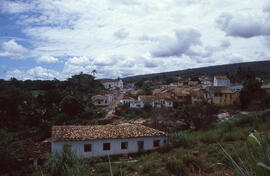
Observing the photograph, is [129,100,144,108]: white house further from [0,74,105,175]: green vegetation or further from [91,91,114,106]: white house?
[91,91,114,106]: white house

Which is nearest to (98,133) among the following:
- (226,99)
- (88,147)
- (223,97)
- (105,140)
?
(105,140)

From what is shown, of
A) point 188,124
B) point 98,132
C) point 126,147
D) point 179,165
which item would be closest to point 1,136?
point 98,132

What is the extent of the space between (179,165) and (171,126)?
13.8 meters

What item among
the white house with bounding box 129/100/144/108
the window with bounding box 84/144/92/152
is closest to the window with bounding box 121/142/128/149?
the window with bounding box 84/144/92/152

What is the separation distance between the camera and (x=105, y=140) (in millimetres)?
14656

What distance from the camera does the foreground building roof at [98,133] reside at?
14256 mm

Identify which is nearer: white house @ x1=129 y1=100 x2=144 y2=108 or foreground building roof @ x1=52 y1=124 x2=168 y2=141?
foreground building roof @ x1=52 y1=124 x2=168 y2=141

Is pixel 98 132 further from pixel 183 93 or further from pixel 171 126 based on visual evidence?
pixel 183 93

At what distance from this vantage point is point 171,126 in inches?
848

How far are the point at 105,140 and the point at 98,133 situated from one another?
99 centimetres

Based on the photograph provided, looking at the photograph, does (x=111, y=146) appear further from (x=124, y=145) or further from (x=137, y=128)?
(x=137, y=128)

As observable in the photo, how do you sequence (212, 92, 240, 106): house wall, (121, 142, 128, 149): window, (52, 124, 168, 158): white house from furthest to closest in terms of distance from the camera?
(212, 92, 240, 106): house wall → (121, 142, 128, 149): window → (52, 124, 168, 158): white house

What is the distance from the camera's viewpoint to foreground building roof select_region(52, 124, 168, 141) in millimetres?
14256

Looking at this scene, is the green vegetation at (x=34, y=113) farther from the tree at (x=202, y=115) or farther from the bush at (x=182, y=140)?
the tree at (x=202, y=115)
